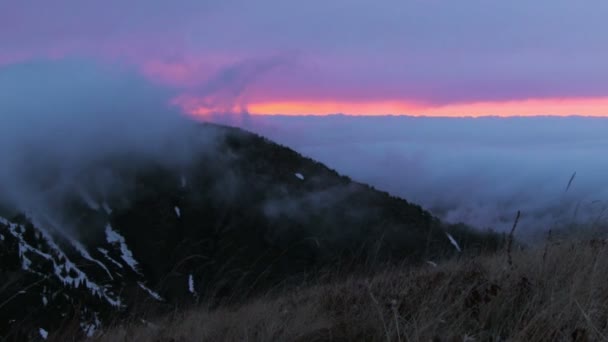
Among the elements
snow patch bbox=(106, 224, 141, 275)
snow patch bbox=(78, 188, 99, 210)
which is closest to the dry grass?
snow patch bbox=(106, 224, 141, 275)

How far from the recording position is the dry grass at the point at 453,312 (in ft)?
10.7

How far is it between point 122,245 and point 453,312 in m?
182

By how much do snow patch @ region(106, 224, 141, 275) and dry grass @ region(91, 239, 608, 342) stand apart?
555 ft

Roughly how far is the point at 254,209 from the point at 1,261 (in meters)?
82.9

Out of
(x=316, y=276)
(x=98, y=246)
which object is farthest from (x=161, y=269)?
(x=316, y=276)

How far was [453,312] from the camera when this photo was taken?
12.0ft

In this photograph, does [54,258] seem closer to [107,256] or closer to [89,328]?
[107,256]

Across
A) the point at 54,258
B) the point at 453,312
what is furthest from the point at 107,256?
the point at 453,312

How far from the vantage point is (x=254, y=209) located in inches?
7849

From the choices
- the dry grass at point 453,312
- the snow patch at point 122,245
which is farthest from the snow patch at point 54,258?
the dry grass at point 453,312

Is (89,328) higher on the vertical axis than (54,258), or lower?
higher

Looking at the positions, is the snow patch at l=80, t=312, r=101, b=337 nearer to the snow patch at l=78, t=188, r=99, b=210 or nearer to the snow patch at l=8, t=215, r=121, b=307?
the snow patch at l=8, t=215, r=121, b=307

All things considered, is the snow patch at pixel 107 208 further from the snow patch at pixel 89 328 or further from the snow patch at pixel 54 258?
the snow patch at pixel 89 328

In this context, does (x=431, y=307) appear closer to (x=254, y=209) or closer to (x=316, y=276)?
(x=316, y=276)
